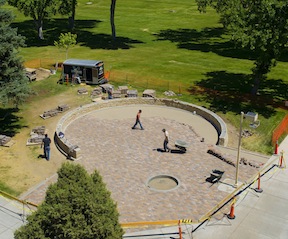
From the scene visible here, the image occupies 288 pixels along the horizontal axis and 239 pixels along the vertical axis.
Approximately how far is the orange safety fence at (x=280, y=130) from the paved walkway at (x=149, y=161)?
2647mm

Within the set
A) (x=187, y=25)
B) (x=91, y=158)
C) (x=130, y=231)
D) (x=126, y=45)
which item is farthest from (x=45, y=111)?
(x=187, y=25)

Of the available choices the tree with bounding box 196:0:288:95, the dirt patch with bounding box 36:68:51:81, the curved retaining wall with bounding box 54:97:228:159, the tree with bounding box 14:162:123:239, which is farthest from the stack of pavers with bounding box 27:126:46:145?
the tree with bounding box 196:0:288:95

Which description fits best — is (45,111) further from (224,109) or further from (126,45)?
(126,45)

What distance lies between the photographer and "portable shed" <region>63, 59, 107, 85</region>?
3800 centimetres

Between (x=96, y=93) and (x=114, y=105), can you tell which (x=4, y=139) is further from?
(x=96, y=93)

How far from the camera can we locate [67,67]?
39031 millimetres

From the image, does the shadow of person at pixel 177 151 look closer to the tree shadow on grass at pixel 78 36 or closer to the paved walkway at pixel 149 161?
the paved walkway at pixel 149 161

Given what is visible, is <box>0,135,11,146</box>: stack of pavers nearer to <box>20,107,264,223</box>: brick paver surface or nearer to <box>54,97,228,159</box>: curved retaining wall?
<box>54,97,228,159</box>: curved retaining wall

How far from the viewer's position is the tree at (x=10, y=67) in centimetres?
2661

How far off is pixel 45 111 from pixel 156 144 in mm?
10582

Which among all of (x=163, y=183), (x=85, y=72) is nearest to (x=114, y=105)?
(x=85, y=72)

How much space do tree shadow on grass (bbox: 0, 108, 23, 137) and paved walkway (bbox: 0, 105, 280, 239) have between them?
12.6 ft

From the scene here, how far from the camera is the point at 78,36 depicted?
59.8 meters

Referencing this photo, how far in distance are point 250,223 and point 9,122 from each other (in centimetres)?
1951
